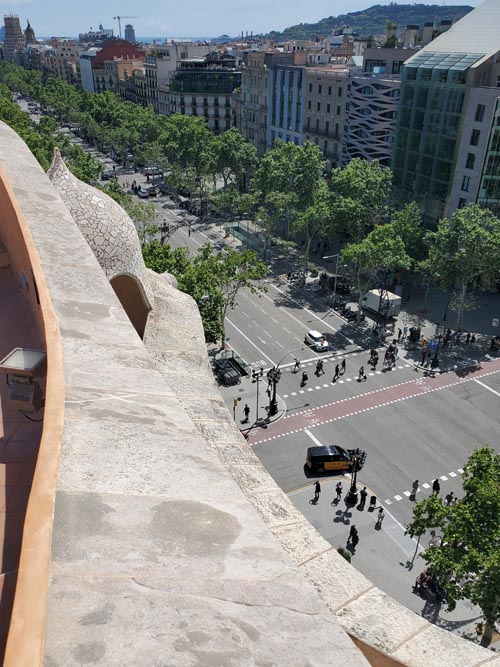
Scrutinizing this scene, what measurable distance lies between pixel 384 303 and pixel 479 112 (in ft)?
66.3

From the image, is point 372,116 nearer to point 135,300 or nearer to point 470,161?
point 470,161

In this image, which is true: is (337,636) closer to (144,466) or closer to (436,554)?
(144,466)

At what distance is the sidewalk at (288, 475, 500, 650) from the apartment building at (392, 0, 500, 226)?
117ft

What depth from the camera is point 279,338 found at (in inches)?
1841

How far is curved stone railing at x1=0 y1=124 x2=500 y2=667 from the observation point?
14.7 ft

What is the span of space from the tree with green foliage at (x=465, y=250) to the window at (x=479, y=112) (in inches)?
405

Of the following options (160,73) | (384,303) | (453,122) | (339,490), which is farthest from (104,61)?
(339,490)

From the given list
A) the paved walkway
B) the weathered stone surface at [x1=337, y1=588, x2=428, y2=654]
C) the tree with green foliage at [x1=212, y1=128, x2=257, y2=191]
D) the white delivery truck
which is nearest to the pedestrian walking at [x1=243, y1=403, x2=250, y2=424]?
the paved walkway

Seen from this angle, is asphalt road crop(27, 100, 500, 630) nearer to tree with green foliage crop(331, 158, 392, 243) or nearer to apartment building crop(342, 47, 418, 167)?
tree with green foliage crop(331, 158, 392, 243)

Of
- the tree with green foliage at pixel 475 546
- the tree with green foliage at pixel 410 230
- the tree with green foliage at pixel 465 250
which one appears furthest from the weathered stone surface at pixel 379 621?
the tree with green foliage at pixel 410 230

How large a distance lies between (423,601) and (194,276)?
23.9 m

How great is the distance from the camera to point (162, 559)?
5.24 metres

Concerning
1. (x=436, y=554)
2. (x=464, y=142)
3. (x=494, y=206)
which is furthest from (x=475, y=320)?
(x=436, y=554)

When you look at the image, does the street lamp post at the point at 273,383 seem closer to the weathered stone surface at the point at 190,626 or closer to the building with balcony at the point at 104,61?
the weathered stone surface at the point at 190,626
